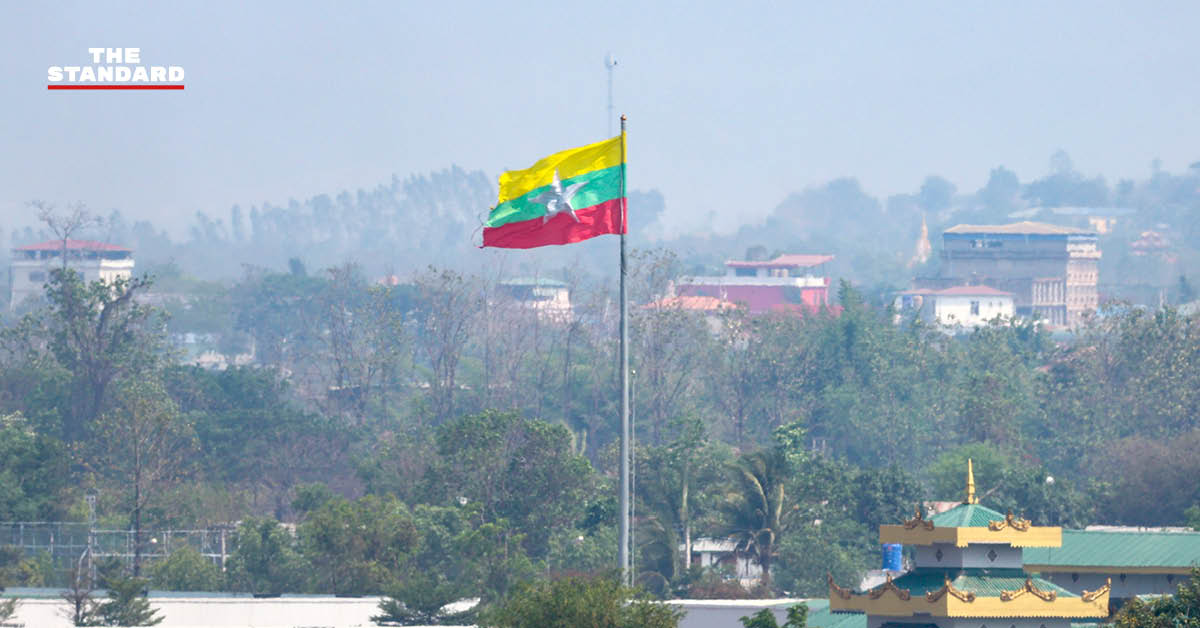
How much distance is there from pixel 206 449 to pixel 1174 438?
48737 mm

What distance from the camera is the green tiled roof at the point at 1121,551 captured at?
5459cm

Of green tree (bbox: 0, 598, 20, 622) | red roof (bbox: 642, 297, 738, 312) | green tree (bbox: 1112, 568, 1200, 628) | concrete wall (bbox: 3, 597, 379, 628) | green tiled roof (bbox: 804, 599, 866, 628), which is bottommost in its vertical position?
concrete wall (bbox: 3, 597, 379, 628)

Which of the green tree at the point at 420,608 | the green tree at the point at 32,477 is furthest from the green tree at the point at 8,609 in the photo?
the green tree at the point at 32,477

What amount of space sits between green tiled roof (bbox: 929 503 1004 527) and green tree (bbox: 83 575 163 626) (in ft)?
79.6

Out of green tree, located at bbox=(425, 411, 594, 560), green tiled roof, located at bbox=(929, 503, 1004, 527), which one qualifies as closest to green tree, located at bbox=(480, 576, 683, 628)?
green tiled roof, located at bbox=(929, 503, 1004, 527)

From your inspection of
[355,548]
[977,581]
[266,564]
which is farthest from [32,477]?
[977,581]

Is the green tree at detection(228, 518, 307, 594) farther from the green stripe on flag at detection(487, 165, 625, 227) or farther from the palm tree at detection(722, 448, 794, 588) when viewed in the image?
the green stripe on flag at detection(487, 165, 625, 227)

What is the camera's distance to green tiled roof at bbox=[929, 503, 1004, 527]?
1670 inches

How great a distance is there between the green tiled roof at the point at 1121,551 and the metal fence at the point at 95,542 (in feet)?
113

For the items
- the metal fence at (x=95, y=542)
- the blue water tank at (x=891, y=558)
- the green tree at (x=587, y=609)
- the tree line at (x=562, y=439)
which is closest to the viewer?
the green tree at (x=587, y=609)

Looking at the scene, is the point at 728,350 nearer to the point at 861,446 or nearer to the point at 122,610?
the point at 861,446

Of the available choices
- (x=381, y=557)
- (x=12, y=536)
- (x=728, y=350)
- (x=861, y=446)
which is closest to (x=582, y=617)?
(x=381, y=557)

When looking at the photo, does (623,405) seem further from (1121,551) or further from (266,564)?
(266,564)

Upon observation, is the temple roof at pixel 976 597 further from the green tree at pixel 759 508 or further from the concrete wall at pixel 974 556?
the green tree at pixel 759 508
